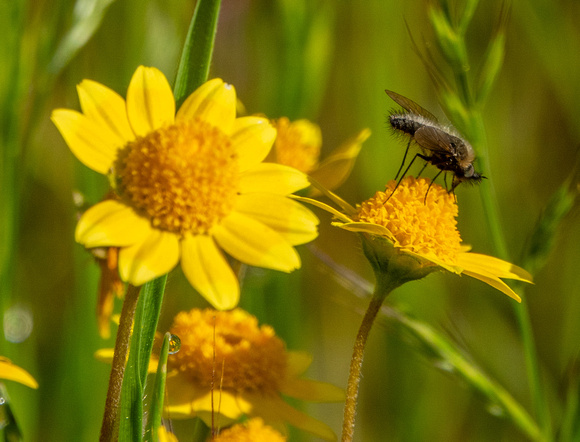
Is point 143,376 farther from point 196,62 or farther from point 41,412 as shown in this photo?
point 41,412

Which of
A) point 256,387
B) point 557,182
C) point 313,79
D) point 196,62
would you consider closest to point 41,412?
point 256,387

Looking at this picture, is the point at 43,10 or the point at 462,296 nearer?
the point at 43,10

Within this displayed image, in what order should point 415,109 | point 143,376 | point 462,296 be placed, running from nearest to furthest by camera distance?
point 143,376
point 415,109
point 462,296

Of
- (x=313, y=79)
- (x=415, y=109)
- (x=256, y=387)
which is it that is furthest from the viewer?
(x=313, y=79)

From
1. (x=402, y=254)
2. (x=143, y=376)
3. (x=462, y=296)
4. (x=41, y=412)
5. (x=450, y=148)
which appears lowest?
(x=41, y=412)

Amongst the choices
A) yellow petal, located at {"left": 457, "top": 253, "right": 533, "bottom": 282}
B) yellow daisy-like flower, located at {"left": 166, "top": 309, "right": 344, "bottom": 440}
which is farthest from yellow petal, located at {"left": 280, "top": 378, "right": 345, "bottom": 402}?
yellow petal, located at {"left": 457, "top": 253, "right": 533, "bottom": 282}

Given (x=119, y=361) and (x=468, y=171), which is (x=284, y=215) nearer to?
(x=119, y=361)

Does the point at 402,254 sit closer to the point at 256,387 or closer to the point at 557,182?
the point at 256,387

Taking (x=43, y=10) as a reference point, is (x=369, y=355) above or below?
below
